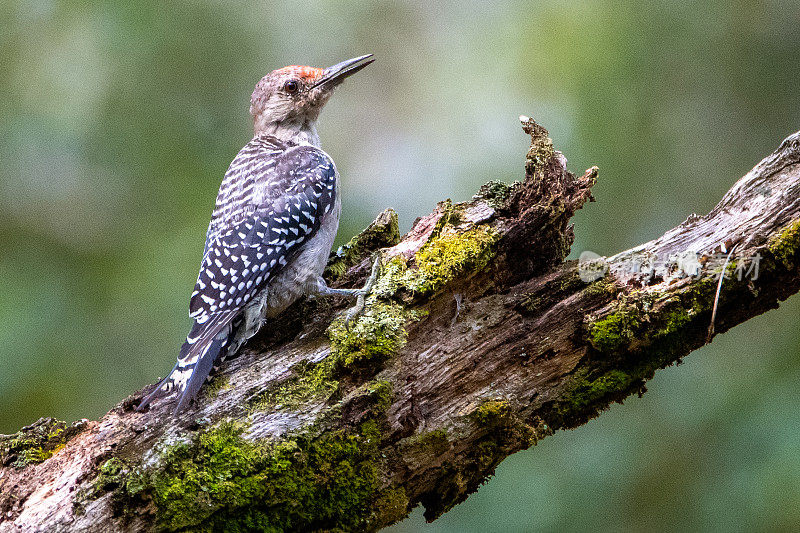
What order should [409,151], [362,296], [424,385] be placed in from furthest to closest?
[409,151], [362,296], [424,385]

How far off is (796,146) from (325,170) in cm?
242

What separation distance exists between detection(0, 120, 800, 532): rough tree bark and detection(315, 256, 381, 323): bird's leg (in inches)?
2.5

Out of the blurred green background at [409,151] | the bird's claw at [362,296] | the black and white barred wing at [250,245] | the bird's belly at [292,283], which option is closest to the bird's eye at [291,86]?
the black and white barred wing at [250,245]

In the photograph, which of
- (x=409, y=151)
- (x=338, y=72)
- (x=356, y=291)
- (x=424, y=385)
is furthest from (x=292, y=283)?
(x=409, y=151)

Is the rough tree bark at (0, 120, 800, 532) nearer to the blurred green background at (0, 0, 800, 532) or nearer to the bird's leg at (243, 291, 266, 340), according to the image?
the bird's leg at (243, 291, 266, 340)

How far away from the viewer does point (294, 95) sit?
190 inches

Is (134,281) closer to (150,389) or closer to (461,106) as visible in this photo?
(150,389)

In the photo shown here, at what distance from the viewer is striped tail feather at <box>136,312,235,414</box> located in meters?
3.08

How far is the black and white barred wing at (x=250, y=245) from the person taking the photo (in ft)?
10.9

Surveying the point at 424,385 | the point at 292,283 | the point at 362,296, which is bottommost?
the point at 424,385

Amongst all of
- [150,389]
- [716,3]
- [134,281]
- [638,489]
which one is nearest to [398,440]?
[150,389]

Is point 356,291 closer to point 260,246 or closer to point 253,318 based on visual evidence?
point 253,318

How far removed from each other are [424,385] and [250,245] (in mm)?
1273

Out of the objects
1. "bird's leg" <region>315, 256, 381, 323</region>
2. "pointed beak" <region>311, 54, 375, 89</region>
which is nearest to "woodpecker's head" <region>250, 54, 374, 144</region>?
"pointed beak" <region>311, 54, 375, 89</region>
